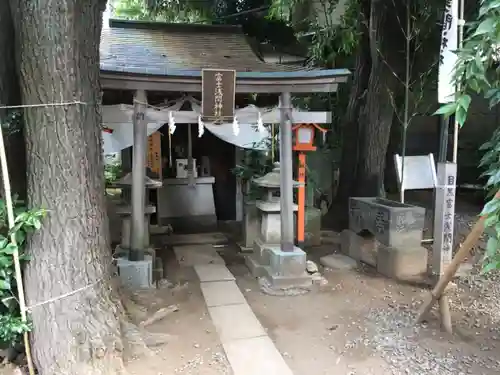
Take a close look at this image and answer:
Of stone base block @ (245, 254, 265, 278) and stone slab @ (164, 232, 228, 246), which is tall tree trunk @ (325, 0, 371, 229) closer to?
stone slab @ (164, 232, 228, 246)

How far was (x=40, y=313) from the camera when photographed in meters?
4.08

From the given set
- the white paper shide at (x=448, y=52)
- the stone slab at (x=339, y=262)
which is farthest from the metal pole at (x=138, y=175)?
the white paper shide at (x=448, y=52)

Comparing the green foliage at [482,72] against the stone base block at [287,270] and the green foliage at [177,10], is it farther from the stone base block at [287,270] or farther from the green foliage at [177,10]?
the green foliage at [177,10]

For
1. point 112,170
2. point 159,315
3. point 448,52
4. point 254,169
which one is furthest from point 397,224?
point 112,170

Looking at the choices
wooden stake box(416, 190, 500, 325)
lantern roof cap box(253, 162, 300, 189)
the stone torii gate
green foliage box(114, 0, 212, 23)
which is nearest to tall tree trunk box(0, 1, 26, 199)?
the stone torii gate

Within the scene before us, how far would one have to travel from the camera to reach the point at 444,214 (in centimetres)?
638

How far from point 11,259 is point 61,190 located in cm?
73

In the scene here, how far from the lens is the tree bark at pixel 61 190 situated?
397 centimetres

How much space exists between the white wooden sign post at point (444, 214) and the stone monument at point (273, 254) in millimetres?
1872

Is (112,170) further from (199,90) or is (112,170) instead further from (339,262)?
(339,262)

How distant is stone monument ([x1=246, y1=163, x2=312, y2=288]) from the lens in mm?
6870

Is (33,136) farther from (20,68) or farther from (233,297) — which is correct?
(233,297)

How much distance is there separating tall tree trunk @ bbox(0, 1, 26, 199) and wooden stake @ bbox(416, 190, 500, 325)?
4215 millimetres

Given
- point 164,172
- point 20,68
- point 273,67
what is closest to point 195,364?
point 20,68
